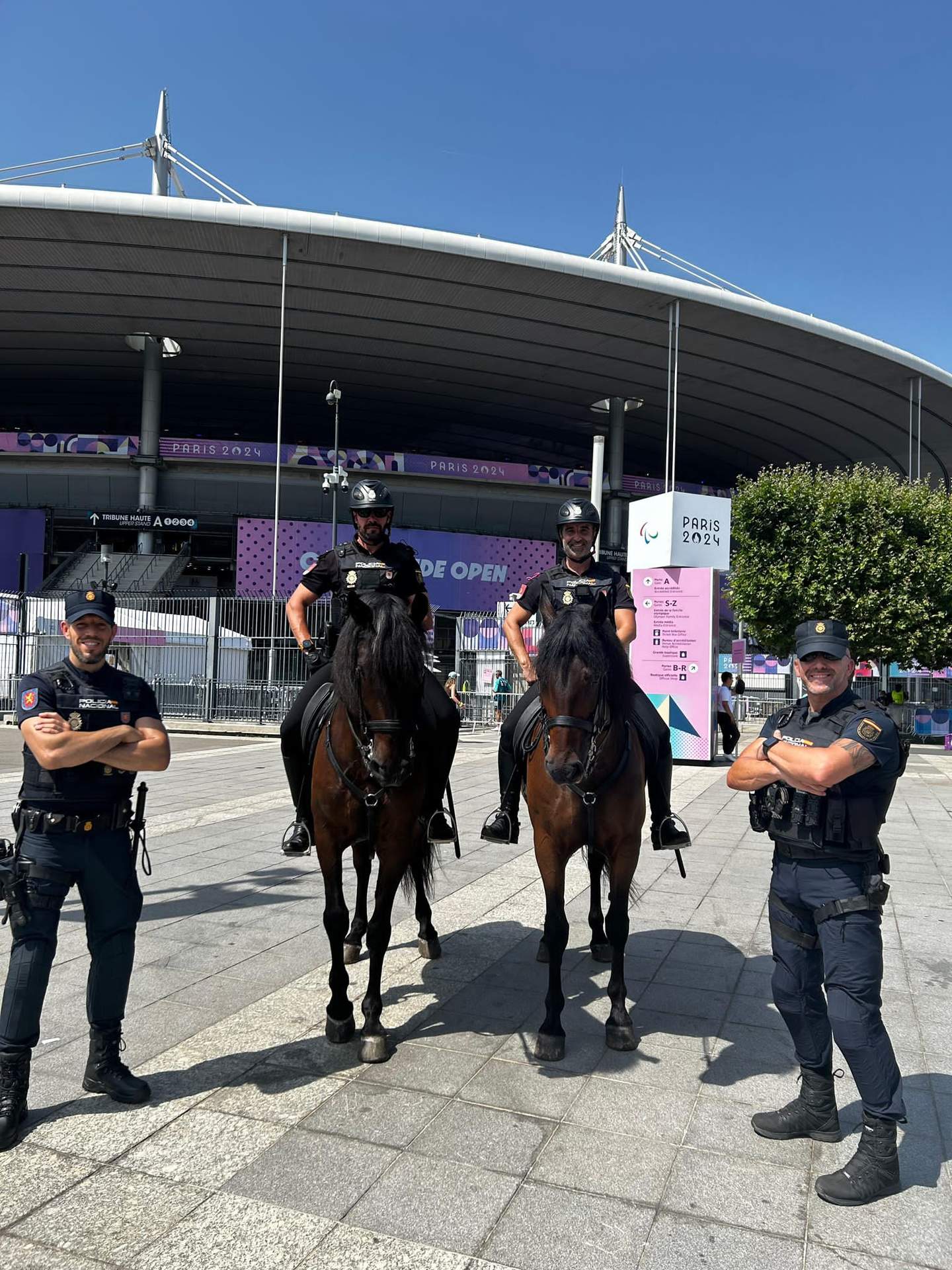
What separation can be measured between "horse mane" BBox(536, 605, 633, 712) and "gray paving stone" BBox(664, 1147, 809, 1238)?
1.96 metres

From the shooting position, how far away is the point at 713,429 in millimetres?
50438

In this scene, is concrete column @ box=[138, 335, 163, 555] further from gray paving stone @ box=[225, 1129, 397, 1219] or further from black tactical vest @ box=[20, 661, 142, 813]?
gray paving stone @ box=[225, 1129, 397, 1219]

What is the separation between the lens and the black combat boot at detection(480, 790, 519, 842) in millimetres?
4996

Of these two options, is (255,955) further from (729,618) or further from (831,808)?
(729,618)

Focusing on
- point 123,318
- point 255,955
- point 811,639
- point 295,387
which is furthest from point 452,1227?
point 295,387

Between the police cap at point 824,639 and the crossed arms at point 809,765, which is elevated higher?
the police cap at point 824,639

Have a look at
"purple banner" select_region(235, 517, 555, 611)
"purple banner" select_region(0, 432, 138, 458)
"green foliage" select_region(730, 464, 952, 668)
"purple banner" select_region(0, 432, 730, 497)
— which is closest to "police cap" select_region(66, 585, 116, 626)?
"green foliage" select_region(730, 464, 952, 668)

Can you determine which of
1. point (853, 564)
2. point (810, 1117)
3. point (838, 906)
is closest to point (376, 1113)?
point (810, 1117)

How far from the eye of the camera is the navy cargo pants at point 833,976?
3.09 meters

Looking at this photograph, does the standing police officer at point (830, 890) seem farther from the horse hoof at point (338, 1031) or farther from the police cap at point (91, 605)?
the police cap at point (91, 605)

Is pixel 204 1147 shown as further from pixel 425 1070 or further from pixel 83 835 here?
pixel 83 835

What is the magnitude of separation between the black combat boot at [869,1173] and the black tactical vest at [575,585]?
265 cm

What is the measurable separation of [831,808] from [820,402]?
48.0 meters

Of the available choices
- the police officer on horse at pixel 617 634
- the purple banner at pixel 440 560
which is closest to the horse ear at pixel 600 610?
the police officer on horse at pixel 617 634
